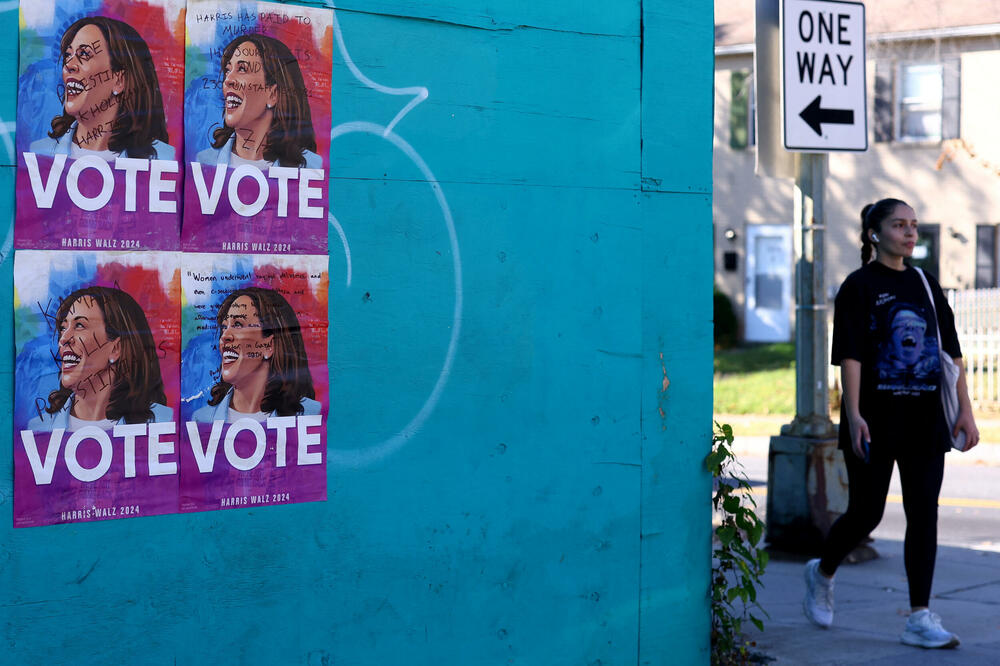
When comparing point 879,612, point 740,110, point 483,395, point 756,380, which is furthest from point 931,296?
point 740,110

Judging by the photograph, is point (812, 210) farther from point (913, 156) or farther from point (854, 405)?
point (913, 156)

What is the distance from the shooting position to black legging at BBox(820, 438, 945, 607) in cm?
573

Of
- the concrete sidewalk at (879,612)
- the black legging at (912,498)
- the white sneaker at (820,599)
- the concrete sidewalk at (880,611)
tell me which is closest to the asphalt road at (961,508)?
the concrete sidewalk at (880,611)

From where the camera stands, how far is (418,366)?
431 centimetres

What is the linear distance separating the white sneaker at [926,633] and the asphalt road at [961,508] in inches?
108

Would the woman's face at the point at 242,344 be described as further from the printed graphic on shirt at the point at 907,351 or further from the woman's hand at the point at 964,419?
the woman's hand at the point at 964,419

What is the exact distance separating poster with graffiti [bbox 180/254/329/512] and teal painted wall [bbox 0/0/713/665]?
2.7 inches

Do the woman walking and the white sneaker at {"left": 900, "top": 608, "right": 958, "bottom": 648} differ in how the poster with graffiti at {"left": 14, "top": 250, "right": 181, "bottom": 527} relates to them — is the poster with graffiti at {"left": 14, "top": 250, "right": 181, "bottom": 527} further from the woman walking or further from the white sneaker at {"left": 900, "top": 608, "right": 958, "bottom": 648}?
the white sneaker at {"left": 900, "top": 608, "right": 958, "bottom": 648}

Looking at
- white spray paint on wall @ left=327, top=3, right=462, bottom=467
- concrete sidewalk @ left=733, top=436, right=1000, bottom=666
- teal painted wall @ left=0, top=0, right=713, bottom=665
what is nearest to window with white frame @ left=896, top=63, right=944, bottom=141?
concrete sidewalk @ left=733, top=436, right=1000, bottom=666

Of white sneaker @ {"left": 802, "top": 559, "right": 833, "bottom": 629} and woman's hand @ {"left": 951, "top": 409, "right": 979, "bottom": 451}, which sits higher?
woman's hand @ {"left": 951, "top": 409, "right": 979, "bottom": 451}

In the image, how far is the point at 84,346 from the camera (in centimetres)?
369

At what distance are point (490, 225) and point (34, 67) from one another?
162 cm

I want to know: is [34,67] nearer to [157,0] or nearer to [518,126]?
[157,0]

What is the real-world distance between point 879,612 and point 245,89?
4361 millimetres
